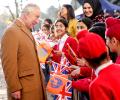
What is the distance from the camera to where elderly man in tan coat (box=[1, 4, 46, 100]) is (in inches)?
192

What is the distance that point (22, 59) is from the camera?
4.95 metres

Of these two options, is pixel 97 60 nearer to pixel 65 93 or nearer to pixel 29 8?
pixel 65 93

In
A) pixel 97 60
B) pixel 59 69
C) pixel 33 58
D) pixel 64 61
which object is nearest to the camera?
pixel 97 60

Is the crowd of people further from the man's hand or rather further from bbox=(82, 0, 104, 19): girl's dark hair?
bbox=(82, 0, 104, 19): girl's dark hair

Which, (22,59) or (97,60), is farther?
(22,59)

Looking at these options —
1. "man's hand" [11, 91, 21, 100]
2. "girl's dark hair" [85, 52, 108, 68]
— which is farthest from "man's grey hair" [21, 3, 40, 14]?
"girl's dark hair" [85, 52, 108, 68]

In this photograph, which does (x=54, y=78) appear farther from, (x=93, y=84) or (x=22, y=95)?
(x=93, y=84)

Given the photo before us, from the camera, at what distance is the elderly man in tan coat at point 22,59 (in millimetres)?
4887

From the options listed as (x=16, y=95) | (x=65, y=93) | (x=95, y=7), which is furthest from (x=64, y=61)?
(x=95, y=7)

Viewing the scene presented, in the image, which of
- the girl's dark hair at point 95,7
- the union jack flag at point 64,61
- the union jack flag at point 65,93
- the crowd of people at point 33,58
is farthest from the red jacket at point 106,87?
the girl's dark hair at point 95,7

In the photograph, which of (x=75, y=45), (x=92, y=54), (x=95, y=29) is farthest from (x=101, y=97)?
(x=75, y=45)

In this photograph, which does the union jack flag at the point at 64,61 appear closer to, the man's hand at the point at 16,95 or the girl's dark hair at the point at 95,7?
the man's hand at the point at 16,95

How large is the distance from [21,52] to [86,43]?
2.00m

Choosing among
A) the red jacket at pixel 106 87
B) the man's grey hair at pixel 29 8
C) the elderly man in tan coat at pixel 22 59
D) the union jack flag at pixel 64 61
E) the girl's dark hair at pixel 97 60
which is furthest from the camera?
the union jack flag at pixel 64 61
